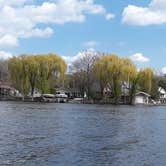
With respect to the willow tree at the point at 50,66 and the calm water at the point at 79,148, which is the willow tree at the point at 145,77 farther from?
the calm water at the point at 79,148

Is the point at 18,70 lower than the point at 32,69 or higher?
lower

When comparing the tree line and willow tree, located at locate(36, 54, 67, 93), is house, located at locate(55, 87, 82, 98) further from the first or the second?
willow tree, located at locate(36, 54, 67, 93)

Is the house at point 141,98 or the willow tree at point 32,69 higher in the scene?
the willow tree at point 32,69

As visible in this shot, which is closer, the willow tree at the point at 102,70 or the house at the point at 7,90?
the willow tree at the point at 102,70

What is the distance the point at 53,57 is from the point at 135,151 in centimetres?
9269

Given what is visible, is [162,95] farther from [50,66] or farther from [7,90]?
[50,66]

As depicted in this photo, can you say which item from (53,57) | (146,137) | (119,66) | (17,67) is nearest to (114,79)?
(119,66)

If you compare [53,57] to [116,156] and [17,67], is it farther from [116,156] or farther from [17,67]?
[116,156]

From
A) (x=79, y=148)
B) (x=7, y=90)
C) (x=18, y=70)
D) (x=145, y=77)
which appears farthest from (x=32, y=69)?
(x=79, y=148)

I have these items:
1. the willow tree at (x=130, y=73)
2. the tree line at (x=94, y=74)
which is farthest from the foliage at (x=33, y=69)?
the willow tree at (x=130, y=73)

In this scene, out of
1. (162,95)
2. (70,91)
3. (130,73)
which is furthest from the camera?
(162,95)

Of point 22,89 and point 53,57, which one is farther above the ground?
point 53,57

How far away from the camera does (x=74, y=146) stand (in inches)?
1016

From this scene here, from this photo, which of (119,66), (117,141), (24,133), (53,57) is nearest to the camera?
(117,141)
